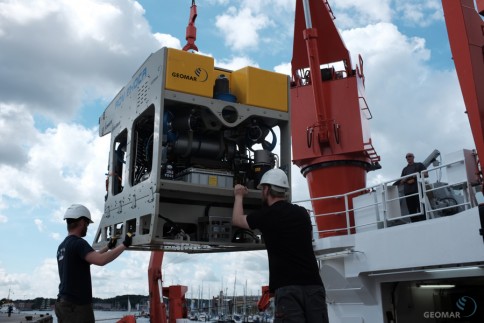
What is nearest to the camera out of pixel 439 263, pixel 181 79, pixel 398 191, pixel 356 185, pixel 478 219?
pixel 181 79

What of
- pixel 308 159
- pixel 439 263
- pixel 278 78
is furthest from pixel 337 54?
pixel 278 78

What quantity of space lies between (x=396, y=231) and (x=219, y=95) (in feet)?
16.4

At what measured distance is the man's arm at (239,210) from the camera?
3697mm

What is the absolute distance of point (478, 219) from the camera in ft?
21.9

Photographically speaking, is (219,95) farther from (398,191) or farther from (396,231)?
(398,191)

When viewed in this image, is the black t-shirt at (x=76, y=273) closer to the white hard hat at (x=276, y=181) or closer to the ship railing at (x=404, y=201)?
the white hard hat at (x=276, y=181)

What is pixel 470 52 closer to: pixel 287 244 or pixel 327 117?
pixel 327 117

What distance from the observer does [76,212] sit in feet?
13.4

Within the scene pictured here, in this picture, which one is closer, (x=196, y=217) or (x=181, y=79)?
(x=181, y=79)

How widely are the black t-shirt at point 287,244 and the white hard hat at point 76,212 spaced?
5.12 feet

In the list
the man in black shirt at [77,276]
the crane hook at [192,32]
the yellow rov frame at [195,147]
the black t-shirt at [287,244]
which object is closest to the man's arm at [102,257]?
the man in black shirt at [77,276]

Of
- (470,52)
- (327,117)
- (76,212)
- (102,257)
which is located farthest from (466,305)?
(76,212)

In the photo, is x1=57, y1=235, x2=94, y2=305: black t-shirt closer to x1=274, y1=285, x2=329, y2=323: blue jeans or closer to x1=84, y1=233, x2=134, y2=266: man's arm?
x1=84, y1=233, x2=134, y2=266: man's arm

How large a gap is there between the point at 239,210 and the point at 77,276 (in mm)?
1456
